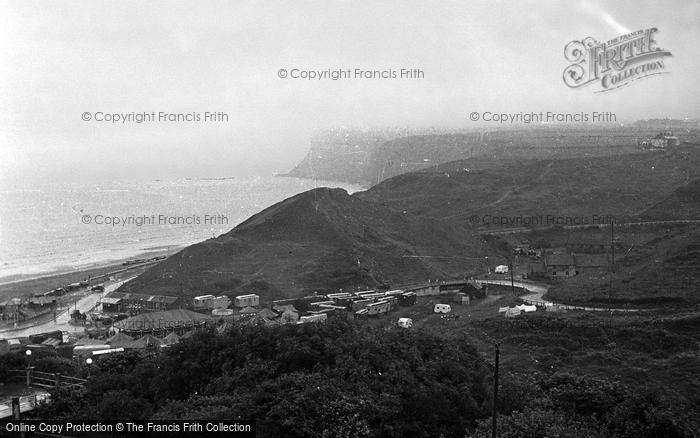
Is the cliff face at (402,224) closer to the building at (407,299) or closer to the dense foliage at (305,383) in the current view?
the building at (407,299)

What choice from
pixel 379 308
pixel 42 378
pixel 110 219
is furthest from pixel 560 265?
pixel 110 219

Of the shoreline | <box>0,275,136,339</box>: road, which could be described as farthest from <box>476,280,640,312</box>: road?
the shoreline

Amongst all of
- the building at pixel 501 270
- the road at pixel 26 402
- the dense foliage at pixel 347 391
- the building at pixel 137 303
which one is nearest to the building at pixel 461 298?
the building at pixel 501 270

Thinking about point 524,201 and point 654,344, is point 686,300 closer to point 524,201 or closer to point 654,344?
point 654,344

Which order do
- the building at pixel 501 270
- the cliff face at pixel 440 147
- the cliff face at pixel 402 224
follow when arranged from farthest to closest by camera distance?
1. the cliff face at pixel 440 147
2. the building at pixel 501 270
3. the cliff face at pixel 402 224

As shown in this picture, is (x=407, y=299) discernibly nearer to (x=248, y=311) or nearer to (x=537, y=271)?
(x=248, y=311)

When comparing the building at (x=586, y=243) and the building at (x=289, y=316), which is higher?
the building at (x=586, y=243)
